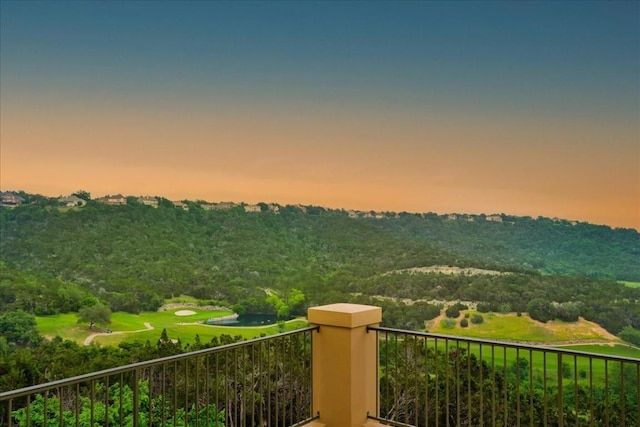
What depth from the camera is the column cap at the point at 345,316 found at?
4.67 m

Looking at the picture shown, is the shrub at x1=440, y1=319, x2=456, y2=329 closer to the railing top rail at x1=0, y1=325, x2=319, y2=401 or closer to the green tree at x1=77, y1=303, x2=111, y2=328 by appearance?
the green tree at x1=77, y1=303, x2=111, y2=328

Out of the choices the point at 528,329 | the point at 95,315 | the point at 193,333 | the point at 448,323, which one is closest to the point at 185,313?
the point at 193,333

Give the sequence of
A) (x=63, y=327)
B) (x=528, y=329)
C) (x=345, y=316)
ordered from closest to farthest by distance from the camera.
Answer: (x=345, y=316) < (x=528, y=329) < (x=63, y=327)

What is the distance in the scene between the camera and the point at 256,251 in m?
19.4

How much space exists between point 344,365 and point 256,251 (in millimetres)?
14923

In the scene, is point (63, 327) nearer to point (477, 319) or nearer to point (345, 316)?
point (477, 319)

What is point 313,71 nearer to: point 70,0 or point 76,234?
point 70,0

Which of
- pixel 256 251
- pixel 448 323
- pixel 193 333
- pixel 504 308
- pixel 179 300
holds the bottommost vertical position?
pixel 193 333

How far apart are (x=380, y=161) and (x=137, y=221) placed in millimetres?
9267

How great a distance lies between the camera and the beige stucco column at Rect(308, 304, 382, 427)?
4.69 m

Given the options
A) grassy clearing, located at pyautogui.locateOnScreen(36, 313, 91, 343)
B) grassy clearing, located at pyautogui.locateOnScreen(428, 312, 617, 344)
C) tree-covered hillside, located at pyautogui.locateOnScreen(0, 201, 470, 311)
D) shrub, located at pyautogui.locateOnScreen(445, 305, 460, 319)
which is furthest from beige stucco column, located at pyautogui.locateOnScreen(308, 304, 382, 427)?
grassy clearing, located at pyautogui.locateOnScreen(36, 313, 91, 343)

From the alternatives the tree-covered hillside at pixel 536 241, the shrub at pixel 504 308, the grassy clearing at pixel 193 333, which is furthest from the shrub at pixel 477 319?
the grassy clearing at pixel 193 333

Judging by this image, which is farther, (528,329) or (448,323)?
(448,323)

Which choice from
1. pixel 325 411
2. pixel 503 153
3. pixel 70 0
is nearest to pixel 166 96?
pixel 70 0
